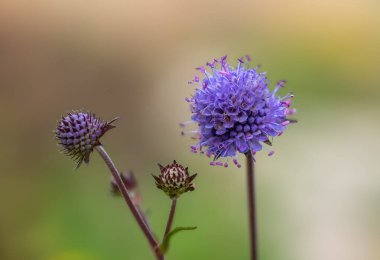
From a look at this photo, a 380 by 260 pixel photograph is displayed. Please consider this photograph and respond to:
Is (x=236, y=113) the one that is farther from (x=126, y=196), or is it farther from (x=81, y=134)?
(x=81, y=134)

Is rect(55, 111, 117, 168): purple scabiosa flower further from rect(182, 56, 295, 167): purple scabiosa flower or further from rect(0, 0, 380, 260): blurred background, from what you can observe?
rect(0, 0, 380, 260): blurred background

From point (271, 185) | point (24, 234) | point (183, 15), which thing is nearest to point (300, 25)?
point (183, 15)

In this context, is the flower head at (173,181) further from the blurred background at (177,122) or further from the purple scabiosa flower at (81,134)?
the blurred background at (177,122)

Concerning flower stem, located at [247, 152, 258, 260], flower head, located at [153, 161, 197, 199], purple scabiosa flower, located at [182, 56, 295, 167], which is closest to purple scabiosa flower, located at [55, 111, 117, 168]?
flower head, located at [153, 161, 197, 199]

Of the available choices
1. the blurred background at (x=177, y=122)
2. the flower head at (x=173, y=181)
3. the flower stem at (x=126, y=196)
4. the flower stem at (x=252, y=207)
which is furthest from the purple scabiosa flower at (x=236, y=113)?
the blurred background at (x=177, y=122)

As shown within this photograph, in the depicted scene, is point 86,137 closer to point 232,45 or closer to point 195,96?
point 195,96
